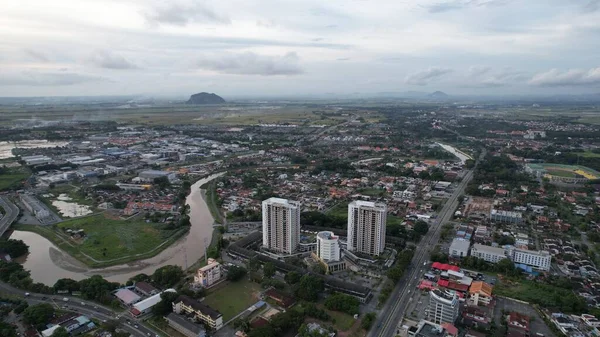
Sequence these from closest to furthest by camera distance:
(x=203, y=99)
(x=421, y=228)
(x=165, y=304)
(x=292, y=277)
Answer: (x=165, y=304), (x=292, y=277), (x=421, y=228), (x=203, y=99)

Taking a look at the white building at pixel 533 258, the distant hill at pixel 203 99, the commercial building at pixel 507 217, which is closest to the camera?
the white building at pixel 533 258

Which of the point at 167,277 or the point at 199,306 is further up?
the point at 199,306

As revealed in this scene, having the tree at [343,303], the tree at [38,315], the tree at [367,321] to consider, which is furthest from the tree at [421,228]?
the tree at [38,315]

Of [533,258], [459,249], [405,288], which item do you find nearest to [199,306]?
[405,288]

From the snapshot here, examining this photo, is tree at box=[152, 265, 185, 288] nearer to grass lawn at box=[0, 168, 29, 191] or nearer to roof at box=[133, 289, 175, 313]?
roof at box=[133, 289, 175, 313]

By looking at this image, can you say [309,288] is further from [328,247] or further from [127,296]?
[127,296]

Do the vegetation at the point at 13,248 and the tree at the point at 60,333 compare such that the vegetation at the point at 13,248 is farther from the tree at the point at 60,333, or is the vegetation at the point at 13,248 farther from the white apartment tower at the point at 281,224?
the white apartment tower at the point at 281,224

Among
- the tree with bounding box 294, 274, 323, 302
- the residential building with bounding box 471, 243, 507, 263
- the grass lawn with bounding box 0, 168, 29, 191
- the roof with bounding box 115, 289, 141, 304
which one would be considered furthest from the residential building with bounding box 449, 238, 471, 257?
the grass lawn with bounding box 0, 168, 29, 191
